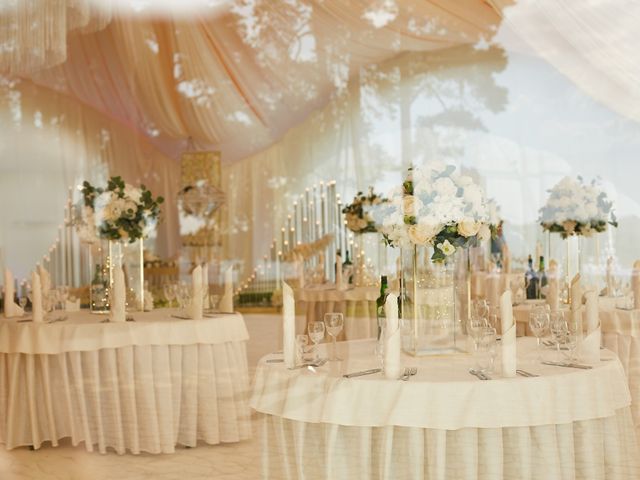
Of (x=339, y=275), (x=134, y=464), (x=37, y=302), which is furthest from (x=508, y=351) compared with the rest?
(x=339, y=275)

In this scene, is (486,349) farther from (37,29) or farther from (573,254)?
(37,29)

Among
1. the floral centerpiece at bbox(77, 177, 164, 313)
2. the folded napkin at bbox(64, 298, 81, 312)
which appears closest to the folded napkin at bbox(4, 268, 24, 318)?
the folded napkin at bbox(64, 298, 81, 312)

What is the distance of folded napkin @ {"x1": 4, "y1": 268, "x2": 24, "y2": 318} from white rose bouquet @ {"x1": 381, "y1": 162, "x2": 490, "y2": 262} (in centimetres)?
310

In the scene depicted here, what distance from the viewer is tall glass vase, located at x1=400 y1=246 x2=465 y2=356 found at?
3242mm

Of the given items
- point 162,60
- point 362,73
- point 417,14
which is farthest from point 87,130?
point 417,14

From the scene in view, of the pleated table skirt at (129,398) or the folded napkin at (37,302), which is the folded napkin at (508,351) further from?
the folded napkin at (37,302)

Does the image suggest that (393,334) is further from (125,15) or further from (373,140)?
(125,15)

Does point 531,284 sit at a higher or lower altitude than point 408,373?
higher

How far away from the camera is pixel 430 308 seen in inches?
128

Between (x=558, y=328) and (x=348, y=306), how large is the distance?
342 centimetres

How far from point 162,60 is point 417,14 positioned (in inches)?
135

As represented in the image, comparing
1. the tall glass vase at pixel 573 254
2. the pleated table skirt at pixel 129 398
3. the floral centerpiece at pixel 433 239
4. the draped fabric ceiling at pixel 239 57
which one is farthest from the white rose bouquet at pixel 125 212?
the tall glass vase at pixel 573 254

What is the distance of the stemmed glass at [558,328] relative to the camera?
3.03 metres

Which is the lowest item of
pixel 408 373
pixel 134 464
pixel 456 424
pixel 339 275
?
pixel 134 464
